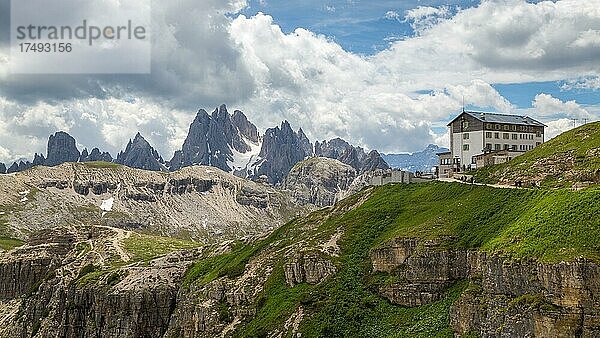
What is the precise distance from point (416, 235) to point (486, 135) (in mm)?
46477

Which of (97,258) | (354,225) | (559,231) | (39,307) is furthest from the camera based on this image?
(97,258)

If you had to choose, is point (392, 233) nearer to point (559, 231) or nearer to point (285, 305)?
point (285, 305)

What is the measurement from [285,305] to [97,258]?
340 feet

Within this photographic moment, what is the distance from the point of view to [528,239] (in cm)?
6494

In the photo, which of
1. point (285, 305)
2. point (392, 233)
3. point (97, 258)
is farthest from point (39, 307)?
point (392, 233)

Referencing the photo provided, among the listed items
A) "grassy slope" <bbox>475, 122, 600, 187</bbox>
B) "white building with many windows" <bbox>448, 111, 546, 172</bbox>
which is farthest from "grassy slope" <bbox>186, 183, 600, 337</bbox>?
"white building with many windows" <bbox>448, 111, 546, 172</bbox>

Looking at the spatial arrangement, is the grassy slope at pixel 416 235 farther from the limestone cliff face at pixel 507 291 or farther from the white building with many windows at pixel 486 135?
the white building with many windows at pixel 486 135

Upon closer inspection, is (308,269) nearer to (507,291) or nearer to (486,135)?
(507,291)

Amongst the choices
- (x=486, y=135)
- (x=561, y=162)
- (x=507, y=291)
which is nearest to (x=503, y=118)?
(x=486, y=135)

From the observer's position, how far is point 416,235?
88375mm

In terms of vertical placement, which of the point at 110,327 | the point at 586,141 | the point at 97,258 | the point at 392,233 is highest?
the point at 586,141

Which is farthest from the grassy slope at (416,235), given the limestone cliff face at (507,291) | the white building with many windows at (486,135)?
the white building with many windows at (486,135)

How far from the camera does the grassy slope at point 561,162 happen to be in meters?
86.8

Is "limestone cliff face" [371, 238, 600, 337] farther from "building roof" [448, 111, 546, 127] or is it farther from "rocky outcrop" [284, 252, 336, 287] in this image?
"building roof" [448, 111, 546, 127]
